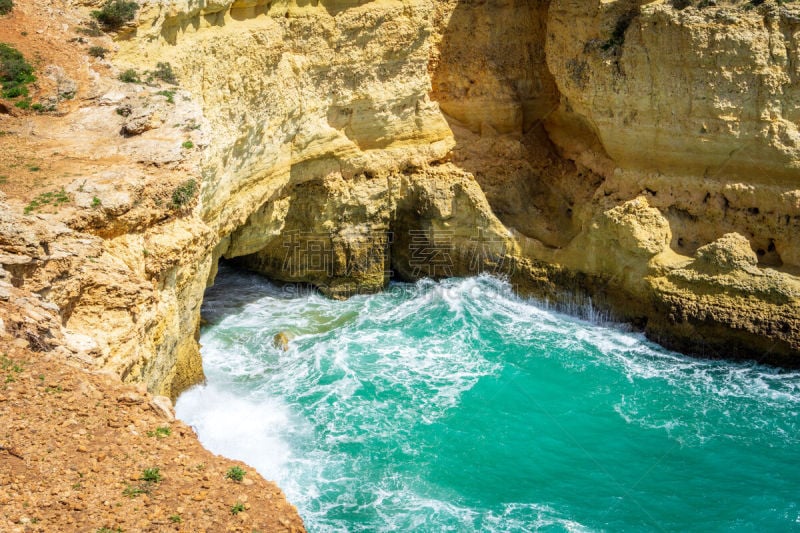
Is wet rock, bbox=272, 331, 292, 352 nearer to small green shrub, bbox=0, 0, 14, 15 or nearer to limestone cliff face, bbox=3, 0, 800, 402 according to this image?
limestone cliff face, bbox=3, 0, 800, 402

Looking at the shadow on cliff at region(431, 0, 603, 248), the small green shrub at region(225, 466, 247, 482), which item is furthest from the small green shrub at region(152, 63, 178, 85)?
the small green shrub at region(225, 466, 247, 482)

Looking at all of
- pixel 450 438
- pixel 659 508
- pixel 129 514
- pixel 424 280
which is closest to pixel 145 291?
pixel 129 514

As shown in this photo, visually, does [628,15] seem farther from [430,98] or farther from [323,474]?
[323,474]

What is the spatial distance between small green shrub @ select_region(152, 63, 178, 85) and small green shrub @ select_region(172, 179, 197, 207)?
3794 millimetres

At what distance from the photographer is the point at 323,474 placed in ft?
58.7

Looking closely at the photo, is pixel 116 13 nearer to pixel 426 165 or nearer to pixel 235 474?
pixel 426 165

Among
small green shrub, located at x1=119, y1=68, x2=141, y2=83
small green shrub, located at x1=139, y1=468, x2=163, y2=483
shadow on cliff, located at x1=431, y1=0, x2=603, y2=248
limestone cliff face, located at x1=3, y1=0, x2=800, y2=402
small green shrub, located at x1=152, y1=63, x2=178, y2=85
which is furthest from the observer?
shadow on cliff, located at x1=431, y1=0, x2=603, y2=248

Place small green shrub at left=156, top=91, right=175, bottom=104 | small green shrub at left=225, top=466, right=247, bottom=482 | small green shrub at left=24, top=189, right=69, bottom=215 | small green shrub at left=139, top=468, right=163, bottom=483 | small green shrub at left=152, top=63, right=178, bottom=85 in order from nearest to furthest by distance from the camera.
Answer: small green shrub at left=139, top=468, right=163, bottom=483 → small green shrub at left=225, top=466, right=247, bottom=482 → small green shrub at left=24, top=189, right=69, bottom=215 → small green shrub at left=156, top=91, right=175, bottom=104 → small green shrub at left=152, top=63, right=178, bottom=85

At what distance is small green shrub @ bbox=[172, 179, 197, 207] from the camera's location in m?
15.6

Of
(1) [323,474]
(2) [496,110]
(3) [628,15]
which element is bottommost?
(1) [323,474]

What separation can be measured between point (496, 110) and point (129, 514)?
20.4 meters

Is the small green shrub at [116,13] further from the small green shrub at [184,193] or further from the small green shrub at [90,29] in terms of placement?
the small green shrub at [184,193]

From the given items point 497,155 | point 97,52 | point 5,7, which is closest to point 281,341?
point 97,52

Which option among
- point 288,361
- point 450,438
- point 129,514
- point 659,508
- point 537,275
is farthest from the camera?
point 537,275
